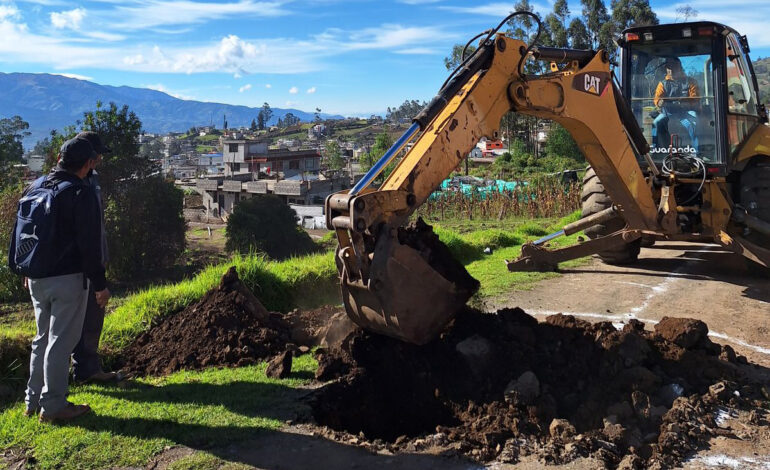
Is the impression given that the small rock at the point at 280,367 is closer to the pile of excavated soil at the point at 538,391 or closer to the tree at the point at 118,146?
the pile of excavated soil at the point at 538,391

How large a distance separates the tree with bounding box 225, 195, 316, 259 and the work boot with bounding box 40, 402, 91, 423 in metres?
20.6

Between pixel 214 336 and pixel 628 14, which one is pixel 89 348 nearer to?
pixel 214 336

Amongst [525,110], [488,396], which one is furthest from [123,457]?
[525,110]

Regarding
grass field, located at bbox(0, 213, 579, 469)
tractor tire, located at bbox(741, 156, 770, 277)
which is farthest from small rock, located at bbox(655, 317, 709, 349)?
tractor tire, located at bbox(741, 156, 770, 277)

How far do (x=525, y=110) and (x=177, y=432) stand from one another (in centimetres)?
402

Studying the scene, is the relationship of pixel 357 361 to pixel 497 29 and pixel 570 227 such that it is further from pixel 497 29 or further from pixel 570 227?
pixel 570 227

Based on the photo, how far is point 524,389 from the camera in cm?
441

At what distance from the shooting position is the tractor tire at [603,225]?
9039 millimetres

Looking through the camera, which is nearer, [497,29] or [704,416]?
[704,416]

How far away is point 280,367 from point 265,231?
2113 cm

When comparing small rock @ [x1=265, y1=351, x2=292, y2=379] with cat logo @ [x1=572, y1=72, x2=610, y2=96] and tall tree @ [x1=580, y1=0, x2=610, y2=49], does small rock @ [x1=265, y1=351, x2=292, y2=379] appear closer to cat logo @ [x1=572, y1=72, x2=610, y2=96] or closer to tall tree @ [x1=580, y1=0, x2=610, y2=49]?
cat logo @ [x1=572, y1=72, x2=610, y2=96]

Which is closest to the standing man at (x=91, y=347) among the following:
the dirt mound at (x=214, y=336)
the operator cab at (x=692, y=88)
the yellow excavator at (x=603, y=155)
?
the dirt mound at (x=214, y=336)

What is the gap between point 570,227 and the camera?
29.7 ft

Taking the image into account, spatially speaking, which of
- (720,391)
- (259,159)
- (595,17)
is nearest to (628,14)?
(595,17)
